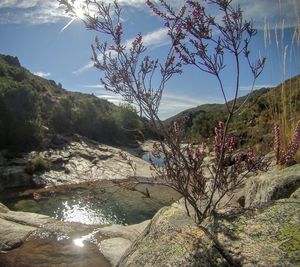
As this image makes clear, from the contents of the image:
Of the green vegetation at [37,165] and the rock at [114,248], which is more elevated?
the green vegetation at [37,165]

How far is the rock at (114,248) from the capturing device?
7.82 metres

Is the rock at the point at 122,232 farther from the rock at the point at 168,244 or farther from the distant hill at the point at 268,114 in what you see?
the rock at the point at 168,244

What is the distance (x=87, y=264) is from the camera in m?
7.64

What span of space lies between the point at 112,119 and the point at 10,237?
141 feet

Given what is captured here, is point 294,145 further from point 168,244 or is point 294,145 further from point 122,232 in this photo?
point 122,232

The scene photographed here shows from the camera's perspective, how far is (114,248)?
8.44 metres

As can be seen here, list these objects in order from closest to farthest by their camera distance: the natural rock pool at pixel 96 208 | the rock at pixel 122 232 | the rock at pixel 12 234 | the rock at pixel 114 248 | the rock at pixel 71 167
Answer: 1. the rock at pixel 114 248
2. the rock at pixel 12 234
3. the rock at pixel 122 232
4. the natural rock pool at pixel 96 208
5. the rock at pixel 71 167

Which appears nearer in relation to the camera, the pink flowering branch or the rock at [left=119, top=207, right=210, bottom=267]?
the rock at [left=119, top=207, right=210, bottom=267]

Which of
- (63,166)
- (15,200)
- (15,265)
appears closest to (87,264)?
(15,265)

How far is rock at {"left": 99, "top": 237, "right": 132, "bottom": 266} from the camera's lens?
7818mm

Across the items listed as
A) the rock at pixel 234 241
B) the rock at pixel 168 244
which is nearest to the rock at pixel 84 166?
the rock at pixel 168 244

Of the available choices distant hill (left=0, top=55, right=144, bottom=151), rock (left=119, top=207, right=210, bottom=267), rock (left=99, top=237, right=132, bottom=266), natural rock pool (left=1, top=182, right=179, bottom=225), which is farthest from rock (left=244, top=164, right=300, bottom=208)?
distant hill (left=0, top=55, right=144, bottom=151)

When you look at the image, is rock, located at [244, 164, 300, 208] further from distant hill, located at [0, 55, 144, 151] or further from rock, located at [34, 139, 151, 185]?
rock, located at [34, 139, 151, 185]

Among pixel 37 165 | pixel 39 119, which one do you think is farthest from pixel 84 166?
pixel 39 119
